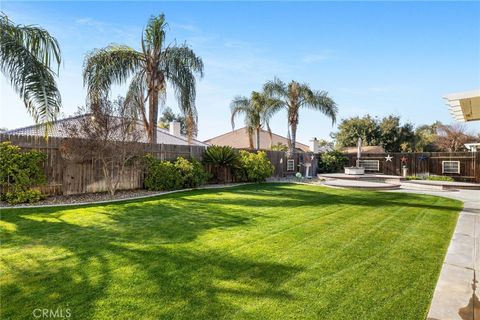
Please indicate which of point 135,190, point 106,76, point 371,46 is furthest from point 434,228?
point 106,76

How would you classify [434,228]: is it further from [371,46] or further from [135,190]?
[135,190]

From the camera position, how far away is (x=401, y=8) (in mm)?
10203

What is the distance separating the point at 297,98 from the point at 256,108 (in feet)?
14.5

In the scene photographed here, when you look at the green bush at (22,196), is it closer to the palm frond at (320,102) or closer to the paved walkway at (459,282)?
A: the paved walkway at (459,282)

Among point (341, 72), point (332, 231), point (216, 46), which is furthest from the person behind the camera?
point (341, 72)

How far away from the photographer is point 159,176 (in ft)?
39.0

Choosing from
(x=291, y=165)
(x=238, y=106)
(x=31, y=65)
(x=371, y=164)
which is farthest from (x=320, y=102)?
(x=31, y=65)

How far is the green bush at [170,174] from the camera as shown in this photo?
11922 millimetres

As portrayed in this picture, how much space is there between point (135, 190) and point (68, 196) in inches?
102

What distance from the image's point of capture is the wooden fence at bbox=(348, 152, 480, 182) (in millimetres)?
19344

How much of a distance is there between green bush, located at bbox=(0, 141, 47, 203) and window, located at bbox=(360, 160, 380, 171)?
23.7 m

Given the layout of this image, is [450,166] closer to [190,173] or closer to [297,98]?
[297,98]

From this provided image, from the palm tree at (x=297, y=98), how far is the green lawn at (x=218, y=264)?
593 inches

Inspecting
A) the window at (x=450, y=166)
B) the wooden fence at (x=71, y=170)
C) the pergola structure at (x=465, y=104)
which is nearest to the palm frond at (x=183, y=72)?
the wooden fence at (x=71, y=170)
